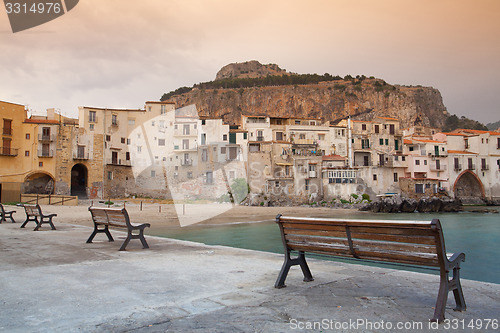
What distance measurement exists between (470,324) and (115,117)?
57.7m

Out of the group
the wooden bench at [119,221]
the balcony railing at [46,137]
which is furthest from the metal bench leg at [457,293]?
the balcony railing at [46,137]

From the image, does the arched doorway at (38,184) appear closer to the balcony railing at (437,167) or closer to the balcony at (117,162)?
the balcony at (117,162)

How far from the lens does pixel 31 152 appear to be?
47.9m

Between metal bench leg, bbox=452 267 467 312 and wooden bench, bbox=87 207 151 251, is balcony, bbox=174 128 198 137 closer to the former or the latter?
wooden bench, bbox=87 207 151 251

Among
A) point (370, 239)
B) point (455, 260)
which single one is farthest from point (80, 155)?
point (455, 260)

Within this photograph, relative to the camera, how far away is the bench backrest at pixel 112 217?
7363 millimetres

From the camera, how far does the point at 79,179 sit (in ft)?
183

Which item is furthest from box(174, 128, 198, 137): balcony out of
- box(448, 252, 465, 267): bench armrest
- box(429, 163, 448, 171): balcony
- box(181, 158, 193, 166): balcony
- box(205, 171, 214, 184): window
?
box(448, 252, 465, 267): bench armrest

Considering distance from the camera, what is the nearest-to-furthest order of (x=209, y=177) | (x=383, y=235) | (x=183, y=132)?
(x=383, y=235)
(x=209, y=177)
(x=183, y=132)

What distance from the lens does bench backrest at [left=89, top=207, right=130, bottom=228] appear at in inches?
290

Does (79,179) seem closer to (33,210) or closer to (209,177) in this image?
(209,177)

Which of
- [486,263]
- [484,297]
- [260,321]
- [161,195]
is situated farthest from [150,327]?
[161,195]

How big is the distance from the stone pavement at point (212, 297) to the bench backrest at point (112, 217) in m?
1.18

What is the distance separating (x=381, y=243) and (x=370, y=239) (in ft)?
0.40
